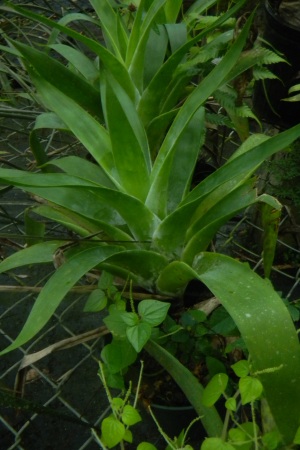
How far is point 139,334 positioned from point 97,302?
0.51 ft

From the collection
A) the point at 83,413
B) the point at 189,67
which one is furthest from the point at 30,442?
the point at 189,67

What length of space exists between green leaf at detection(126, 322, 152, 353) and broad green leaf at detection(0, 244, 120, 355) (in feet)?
0.32

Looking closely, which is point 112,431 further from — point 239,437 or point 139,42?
point 139,42

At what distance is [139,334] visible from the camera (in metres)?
0.63

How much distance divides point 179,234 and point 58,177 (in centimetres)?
20

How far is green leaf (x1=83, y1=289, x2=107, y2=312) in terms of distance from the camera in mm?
761

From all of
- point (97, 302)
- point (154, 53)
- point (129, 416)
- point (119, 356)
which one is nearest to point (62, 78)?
point (154, 53)

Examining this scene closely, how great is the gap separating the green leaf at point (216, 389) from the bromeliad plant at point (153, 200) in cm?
4

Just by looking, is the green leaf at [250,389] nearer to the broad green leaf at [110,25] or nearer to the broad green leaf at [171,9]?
the broad green leaf at [110,25]

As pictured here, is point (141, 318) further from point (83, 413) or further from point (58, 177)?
point (83, 413)

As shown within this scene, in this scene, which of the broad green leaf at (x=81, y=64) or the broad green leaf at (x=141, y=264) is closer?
the broad green leaf at (x=141, y=264)

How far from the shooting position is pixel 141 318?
0.66 meters

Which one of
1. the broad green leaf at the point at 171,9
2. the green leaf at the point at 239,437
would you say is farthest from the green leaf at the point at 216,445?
the broad green leaf at the point at 171,9

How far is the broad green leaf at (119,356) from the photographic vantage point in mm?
674
